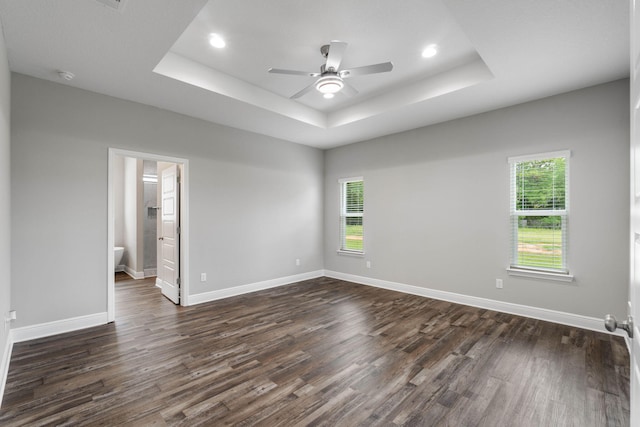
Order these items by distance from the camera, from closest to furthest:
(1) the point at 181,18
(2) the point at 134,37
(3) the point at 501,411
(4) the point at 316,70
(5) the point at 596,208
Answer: (3) the point at 501,411, (1) the point at 181,18, (2) the point at 134,37, (5) the point at 596,208, (4) the point at 316,70

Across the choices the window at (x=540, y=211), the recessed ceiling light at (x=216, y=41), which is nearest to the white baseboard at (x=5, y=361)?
the recessed ceiling light at (x=216, y=41)

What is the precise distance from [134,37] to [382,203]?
413cm

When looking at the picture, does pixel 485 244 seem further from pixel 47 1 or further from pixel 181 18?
pixel 47 1

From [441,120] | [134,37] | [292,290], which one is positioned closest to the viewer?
[134,37]

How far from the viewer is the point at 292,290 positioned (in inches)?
206

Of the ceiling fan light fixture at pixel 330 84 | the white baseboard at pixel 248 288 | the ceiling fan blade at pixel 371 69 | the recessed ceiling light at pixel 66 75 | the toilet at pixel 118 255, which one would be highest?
the recessed ceiling light at pixel 66 75

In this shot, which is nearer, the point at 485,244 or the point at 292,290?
the point at 485,244

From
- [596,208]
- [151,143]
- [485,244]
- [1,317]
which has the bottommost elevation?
[1,317]

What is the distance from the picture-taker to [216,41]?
9.98 ft

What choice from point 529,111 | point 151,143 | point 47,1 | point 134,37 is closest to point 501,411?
point 529,111

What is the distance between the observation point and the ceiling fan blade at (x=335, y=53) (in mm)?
2615

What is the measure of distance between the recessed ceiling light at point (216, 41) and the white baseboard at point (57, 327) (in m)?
3.28

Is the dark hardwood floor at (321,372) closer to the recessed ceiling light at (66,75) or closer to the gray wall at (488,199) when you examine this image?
the gray wall at (488,199)

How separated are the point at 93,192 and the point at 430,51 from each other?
407 cm
